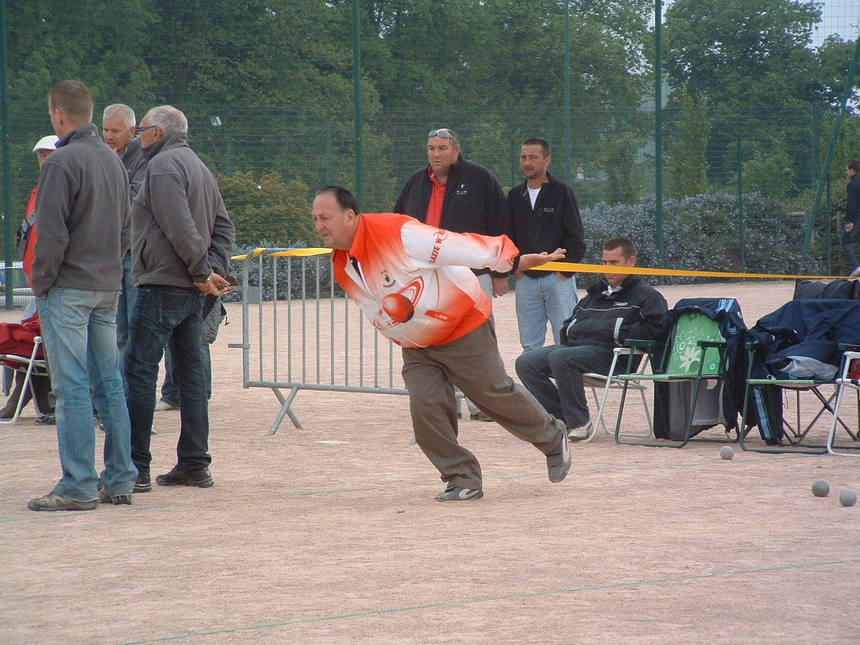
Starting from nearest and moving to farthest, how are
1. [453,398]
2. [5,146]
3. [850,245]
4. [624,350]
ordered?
[453,398], [624,350], [5,146], [850,245]

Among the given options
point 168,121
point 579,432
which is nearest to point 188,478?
point 168,121

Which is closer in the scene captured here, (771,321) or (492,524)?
(492,524)

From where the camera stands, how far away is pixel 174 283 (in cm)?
675

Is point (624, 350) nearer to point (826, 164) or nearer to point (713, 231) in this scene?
point (826, 164)

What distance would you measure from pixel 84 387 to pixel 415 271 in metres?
A: 1.63

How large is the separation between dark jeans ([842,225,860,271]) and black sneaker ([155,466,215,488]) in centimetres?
1577

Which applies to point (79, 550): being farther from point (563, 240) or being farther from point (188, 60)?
point (188, 60)

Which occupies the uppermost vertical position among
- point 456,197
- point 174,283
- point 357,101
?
point 357,101

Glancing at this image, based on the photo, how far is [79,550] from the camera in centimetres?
551

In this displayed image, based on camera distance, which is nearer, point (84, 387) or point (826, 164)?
point (84, 387)

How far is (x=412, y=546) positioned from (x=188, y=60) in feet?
70.9

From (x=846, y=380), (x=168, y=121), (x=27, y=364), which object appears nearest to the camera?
(x=168, y=121)

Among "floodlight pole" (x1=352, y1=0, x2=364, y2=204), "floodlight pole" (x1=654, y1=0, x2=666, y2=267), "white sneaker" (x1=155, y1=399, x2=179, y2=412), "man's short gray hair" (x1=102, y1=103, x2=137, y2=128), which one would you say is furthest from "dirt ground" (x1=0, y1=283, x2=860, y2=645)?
"floodlight pole" (x1=654, y1=0, x2=666, y2=267)

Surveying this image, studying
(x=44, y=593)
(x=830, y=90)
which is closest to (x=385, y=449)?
(x=44, y=593)
